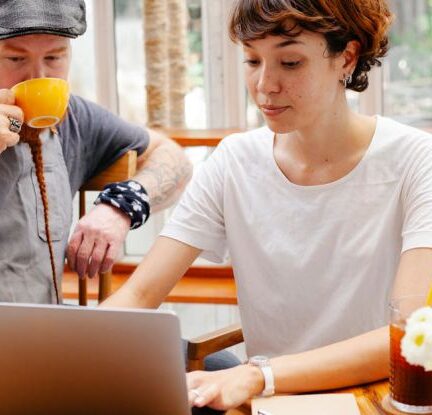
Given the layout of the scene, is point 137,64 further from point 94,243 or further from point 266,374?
point 266,374

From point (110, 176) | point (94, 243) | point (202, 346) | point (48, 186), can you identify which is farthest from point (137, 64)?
point (202, 346)

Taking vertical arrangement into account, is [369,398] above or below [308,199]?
below

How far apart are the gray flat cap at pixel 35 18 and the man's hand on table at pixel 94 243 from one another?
1.31 ft

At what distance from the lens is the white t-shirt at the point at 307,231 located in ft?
5.63

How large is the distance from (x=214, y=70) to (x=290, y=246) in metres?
2.63

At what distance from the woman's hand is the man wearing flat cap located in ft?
1.94

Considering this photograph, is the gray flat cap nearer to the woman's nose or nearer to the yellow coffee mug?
the yellow coffee mug

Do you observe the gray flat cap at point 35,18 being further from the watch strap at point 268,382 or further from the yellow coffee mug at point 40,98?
the watch strap at point 268,382

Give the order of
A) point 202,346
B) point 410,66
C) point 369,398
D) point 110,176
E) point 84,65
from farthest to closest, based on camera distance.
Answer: point 84,65
point 410,66
point 110,176
point 202,346
point 369,398

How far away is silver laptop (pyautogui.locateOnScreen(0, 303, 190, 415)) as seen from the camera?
3.61 feet

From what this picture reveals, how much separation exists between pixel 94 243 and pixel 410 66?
2.80 meters

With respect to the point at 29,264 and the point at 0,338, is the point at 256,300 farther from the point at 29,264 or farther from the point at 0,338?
the point at 0,338

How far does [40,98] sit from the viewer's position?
174 cm

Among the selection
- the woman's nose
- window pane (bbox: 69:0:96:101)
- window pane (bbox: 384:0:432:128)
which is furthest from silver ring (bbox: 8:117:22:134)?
window pane (bbox: 384:0:432:128)
